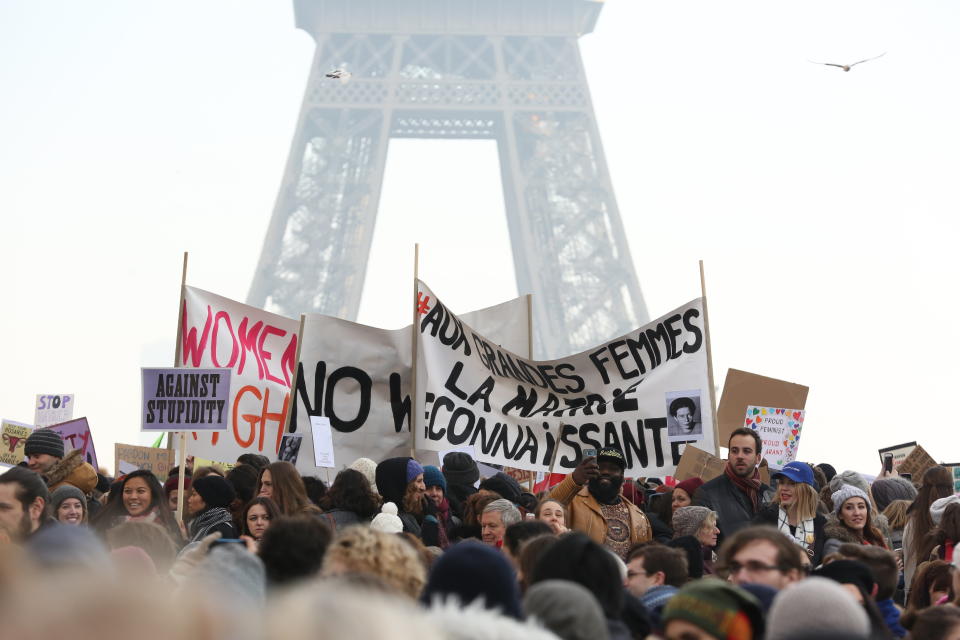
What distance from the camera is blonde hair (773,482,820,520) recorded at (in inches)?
232

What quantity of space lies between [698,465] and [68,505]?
3827 millimetres

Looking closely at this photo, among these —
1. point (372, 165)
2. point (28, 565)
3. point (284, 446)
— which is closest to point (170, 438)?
point (284, 446)

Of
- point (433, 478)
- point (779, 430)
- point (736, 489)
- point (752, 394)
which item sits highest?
point (752, 394)

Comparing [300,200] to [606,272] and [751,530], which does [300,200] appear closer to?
[606,272]

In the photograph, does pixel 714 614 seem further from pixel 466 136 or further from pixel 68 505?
pixel 466 136

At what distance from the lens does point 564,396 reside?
859cm

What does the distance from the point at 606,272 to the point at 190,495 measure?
167 ft

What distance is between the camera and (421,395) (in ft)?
27.4

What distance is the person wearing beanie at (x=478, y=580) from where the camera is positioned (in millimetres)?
2721

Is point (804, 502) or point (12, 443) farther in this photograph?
point (12, 443)

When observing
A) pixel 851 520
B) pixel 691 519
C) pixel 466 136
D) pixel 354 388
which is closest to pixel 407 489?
pixel 691 519

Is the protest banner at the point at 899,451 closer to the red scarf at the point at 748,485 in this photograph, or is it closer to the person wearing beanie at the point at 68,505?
the red scarf at the point at 748,485

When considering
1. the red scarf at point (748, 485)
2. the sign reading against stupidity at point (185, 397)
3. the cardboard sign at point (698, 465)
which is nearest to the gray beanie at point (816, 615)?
the red scarf at point (748, 485)

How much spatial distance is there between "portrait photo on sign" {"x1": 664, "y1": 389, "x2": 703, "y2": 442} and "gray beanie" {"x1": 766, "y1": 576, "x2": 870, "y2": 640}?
5.31m
